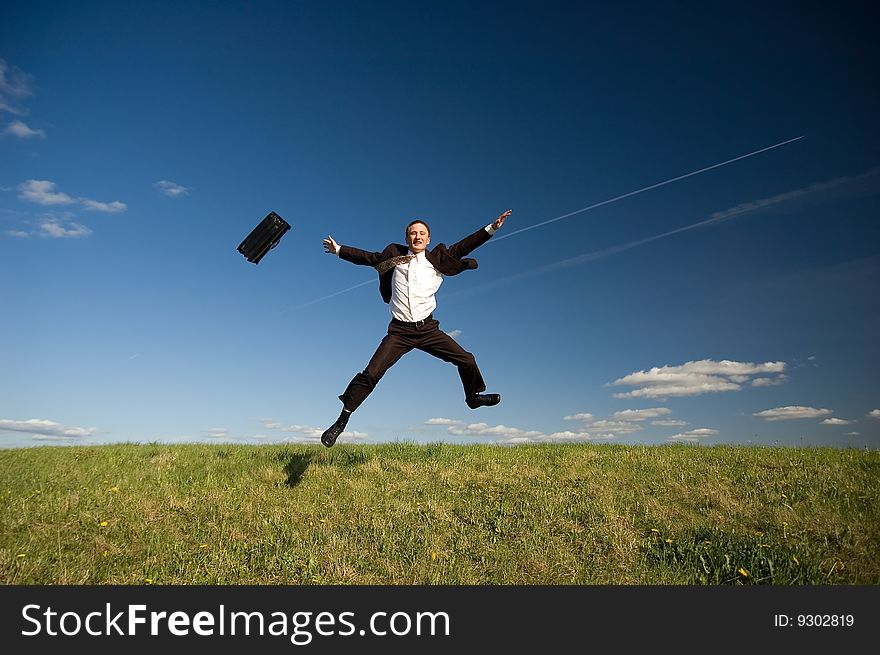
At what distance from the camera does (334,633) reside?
4.82 m

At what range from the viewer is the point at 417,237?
341 inches

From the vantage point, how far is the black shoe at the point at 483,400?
895 centimetres

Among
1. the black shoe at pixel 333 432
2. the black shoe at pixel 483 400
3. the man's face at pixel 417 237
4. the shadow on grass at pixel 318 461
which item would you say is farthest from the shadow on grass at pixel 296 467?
the man's face at pixel 417 237

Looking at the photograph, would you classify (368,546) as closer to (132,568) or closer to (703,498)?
(132,568)

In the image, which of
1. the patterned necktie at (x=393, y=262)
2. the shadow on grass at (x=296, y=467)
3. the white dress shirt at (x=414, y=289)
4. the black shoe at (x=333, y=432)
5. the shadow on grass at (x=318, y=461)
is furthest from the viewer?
the shadow on grass at (x=318, y=461)

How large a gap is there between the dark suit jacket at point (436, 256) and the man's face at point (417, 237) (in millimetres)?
125

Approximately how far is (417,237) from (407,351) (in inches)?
68.3

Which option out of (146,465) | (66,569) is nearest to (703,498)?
(66,569)

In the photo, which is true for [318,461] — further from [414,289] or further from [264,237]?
[264,237]

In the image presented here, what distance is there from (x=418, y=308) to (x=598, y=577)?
4282 mm

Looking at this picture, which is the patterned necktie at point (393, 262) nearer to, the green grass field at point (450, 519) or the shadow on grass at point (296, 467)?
the green grass field at point (450, 519)

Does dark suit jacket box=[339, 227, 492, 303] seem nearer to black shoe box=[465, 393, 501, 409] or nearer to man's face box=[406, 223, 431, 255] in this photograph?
man's face box=[406, 223, 431, 255]

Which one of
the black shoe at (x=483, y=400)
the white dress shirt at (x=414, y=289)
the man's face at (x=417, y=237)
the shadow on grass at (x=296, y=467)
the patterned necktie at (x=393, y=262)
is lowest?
the shadow on grass at (x=296, y=467)

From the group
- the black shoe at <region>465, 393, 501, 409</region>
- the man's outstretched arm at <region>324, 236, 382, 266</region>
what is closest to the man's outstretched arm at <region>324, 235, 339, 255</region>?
the man's outstretched arm at <region>324, 236, 382, 266</region>
